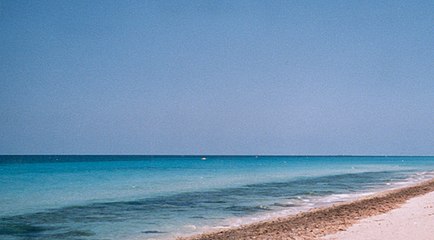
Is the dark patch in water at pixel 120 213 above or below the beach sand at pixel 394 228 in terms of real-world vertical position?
below

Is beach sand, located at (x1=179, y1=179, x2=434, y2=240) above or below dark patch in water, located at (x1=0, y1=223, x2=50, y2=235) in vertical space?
above

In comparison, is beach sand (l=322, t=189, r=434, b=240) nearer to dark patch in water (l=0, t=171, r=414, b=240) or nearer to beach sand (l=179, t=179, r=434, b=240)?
beach sand (l=179, t=179, r=434, b=240)

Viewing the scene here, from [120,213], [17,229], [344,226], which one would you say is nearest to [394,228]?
[344,226]

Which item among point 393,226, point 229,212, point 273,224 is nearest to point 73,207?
point 229,212

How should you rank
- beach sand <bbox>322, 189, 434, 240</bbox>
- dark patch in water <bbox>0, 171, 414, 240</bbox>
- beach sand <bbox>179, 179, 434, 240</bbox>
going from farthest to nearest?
1. dark patch in water <bbox>0, 171, 414, 240</bbox>
2. beach sand <bbox>179, 179, 434, 240</bbox>
3. beach sand <bbox>322, 189, 434, 240</bbox>

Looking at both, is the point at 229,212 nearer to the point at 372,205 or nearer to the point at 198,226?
the point at 198,226

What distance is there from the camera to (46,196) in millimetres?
31500

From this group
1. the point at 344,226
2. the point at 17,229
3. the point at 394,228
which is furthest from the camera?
the point at 17,229

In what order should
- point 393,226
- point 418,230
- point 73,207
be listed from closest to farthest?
point 418,230, point 393,226, point 73,207

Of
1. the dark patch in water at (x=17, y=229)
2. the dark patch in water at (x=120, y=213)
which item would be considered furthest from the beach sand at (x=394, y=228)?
the dark patch in water at (x=17, y=229)

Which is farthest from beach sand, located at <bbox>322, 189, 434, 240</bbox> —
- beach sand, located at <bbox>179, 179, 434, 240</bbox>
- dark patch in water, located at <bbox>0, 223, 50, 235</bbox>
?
dark patch in water, located at <bbox>0, 223, 50, 235</bbox>

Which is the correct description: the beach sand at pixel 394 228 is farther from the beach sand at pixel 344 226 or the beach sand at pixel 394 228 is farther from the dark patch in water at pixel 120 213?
the dark patch in water at pixel 120 213

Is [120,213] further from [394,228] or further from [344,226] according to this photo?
[394,228]

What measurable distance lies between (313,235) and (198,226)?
18.2 ft
